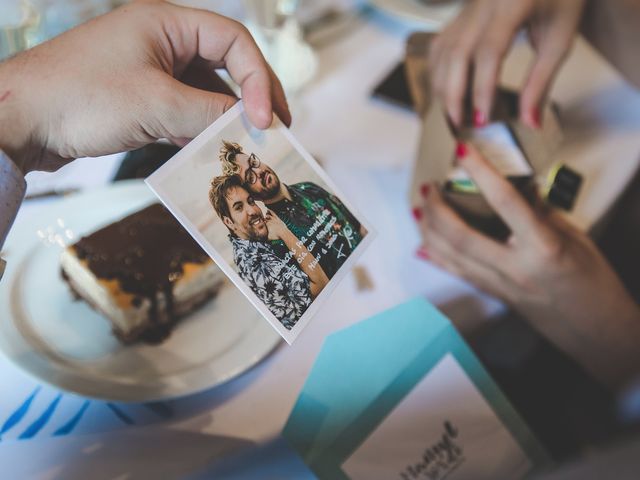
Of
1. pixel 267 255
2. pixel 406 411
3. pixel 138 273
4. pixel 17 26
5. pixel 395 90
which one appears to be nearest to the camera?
pixel 267 255

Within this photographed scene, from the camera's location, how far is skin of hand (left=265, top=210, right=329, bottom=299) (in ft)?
1.30

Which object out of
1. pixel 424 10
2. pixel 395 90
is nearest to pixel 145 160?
pixel 395 90

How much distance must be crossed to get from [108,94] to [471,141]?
54cm

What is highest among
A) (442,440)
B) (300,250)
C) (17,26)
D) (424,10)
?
(17,26)

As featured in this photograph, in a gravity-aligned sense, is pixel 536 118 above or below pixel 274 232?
below

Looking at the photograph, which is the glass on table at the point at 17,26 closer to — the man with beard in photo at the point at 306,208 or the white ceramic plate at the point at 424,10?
the man with beard in photo at the point at 306,208

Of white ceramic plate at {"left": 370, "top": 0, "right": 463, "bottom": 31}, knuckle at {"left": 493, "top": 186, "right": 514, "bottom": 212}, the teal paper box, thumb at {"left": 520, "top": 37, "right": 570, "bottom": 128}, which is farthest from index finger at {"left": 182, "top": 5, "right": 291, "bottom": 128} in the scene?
white ceramic plate at {"left": 370, "top": 0, "right": 463, "bottom": 31}

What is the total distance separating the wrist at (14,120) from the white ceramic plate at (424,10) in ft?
3.01

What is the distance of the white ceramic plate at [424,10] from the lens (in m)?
1.16

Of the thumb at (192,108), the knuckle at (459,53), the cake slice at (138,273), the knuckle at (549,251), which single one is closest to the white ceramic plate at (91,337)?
the cake slice at (138,273)

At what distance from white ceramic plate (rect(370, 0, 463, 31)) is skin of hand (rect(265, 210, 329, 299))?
0.91 meters

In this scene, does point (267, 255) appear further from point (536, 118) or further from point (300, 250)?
point (536, 118)

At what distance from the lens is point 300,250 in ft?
1.33

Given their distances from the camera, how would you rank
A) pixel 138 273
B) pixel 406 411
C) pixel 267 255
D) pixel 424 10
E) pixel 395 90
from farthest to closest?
1. pixel 424 10
2. pixel 395 90
3. pixel 138 273
4. pixel 406 411
5. pixel 267 255
